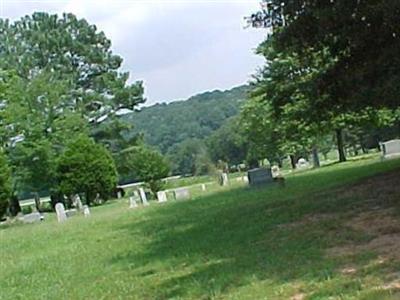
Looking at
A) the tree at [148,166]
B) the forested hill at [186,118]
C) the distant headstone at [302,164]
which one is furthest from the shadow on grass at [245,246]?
the forested hill at [186,118]

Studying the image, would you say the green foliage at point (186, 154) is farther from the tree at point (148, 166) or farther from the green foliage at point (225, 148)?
the tree at point (148, 166)

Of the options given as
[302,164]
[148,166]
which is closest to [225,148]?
[302,164]

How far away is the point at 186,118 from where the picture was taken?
103000 millimetres

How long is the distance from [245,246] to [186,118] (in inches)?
3673

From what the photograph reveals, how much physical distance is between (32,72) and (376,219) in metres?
41.5

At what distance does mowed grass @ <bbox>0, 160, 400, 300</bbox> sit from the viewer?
7.04 meters

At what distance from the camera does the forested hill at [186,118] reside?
94.0 meters

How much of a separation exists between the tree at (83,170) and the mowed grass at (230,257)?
916 inches

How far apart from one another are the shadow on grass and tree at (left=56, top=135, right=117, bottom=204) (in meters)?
24.8

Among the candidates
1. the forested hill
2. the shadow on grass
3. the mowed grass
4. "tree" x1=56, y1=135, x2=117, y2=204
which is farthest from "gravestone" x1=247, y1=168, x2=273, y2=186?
the forested hill

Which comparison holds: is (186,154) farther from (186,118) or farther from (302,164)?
(302,164)

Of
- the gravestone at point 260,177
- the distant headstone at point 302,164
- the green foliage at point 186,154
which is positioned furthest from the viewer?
the green foliage at point 186,154

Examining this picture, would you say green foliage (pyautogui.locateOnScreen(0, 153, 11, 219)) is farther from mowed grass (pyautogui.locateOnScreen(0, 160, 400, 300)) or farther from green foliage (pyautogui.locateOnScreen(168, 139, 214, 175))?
green foliage (pyautogui.locateOnScreen(168, 139, 214, 175))

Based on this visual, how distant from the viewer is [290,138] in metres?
40.6
